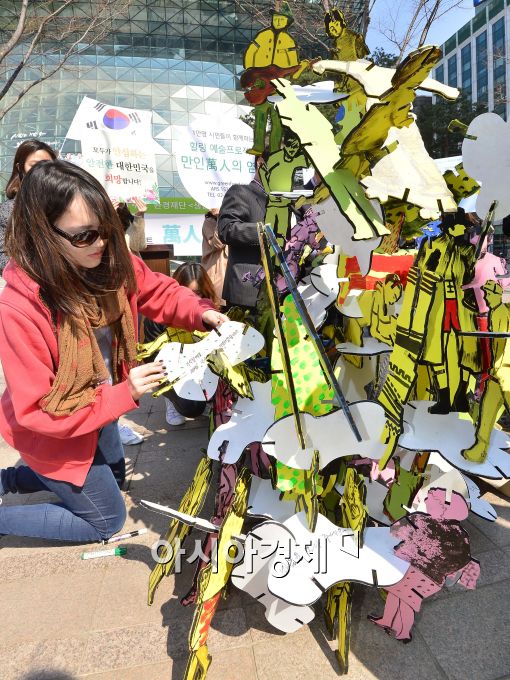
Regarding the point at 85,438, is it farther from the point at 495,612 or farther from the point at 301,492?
the point at 495,612

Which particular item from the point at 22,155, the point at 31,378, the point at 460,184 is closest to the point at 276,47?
the point at 460,184

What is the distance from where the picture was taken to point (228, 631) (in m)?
1.37

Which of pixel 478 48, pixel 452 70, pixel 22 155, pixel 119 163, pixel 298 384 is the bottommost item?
pixel 298 384

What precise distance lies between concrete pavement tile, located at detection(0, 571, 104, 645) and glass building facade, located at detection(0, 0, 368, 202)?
14.6m

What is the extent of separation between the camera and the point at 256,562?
1256 mm

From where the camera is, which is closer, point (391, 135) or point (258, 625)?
point (391, 135)

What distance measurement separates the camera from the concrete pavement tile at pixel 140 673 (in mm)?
1232

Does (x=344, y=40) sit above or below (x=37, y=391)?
above

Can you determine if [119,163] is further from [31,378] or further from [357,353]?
[357,353]

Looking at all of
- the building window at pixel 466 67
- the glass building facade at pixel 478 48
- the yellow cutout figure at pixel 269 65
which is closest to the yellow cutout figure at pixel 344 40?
the yellow cutout figure at pixel 269 65

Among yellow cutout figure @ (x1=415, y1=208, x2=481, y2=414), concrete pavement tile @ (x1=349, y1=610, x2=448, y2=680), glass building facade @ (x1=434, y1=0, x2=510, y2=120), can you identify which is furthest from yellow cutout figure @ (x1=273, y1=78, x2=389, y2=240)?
glass building facade @ (x1=434, y1=0, x2=510, y2=120)

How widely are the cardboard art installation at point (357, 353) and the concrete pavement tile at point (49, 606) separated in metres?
0.26

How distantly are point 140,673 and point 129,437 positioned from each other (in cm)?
162

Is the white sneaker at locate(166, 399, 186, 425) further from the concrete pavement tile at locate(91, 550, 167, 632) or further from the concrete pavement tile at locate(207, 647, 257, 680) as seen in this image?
the concrete pavement tile at locate(207, 647, 257, 680)
